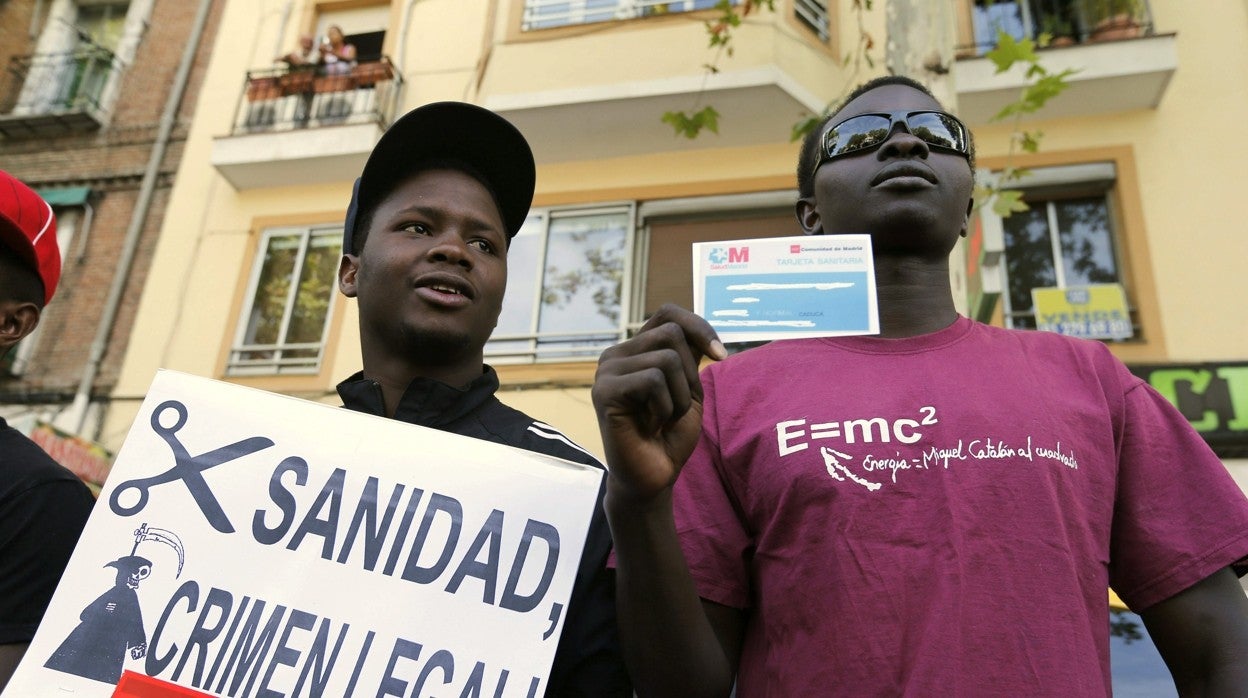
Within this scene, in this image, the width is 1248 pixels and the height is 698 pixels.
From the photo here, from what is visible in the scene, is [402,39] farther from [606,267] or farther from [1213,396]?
[1213,396]

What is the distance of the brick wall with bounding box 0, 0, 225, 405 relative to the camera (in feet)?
31.4

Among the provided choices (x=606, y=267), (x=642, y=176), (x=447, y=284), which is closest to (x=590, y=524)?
(x=447, y=284)

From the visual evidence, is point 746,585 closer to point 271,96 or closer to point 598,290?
point 598,290

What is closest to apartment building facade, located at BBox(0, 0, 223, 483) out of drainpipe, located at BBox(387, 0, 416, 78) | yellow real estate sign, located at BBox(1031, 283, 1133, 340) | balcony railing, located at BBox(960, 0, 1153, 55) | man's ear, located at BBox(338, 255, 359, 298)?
drainpipe, located at BBox(387, 0, 416, 78)

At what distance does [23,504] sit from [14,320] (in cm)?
57

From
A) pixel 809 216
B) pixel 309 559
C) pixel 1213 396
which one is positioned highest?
pixel 1213 396

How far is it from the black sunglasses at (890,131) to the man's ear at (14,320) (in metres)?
1.77

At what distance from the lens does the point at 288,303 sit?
364 inches

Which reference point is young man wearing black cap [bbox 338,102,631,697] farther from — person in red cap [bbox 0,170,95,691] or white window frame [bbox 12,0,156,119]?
Answer: white window frame [bbox 12,0,156,119]

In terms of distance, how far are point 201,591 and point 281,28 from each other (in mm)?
10869

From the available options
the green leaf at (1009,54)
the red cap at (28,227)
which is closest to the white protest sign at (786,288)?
the red cap at (28,227)

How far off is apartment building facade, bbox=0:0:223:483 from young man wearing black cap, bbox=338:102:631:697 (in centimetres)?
776

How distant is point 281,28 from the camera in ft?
35.3

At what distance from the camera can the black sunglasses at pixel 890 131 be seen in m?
1.79
